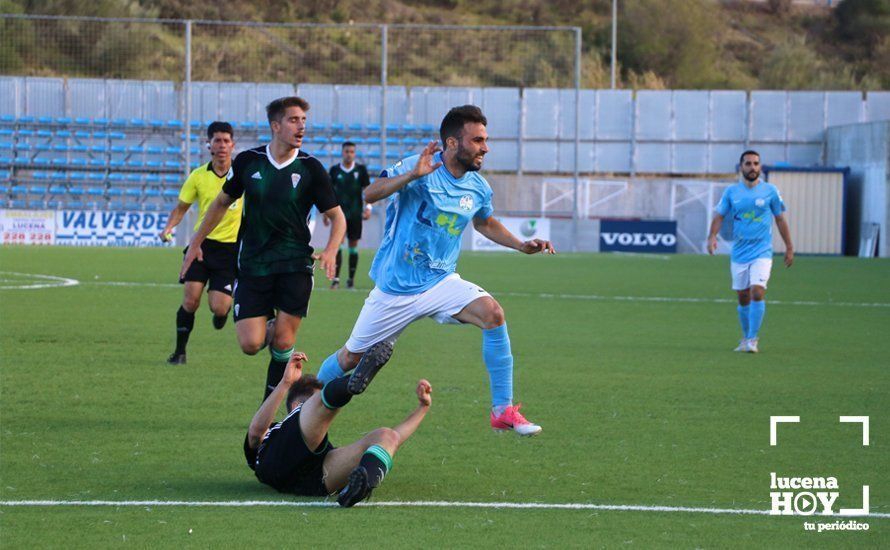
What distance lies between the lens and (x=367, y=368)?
6.78 meters

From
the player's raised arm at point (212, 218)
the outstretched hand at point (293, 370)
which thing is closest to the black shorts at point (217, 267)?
the player's raised arm at point (212, 218)

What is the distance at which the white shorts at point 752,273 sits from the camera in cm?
1477

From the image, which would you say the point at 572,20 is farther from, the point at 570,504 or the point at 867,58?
the point at 570,504

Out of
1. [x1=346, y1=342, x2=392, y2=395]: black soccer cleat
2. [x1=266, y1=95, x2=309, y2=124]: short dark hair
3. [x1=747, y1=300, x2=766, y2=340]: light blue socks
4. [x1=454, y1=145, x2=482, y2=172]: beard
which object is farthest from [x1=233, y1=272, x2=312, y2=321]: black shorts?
[x1=747, y1=300, x2=766, y2=340]: light blue socks

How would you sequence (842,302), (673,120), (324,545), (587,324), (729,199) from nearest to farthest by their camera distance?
(324,545)
(729,199)
(587,324)
(842,302)
(673,120)

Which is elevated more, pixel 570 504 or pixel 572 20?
pixel 572 20

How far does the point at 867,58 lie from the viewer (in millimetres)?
75688

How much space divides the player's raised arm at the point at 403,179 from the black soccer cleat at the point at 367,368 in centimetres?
109

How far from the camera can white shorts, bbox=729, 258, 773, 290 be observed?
14.8m

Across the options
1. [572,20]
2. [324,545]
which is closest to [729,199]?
[324,545]

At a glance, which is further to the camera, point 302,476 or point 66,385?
point 66,385

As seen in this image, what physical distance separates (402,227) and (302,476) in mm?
1827

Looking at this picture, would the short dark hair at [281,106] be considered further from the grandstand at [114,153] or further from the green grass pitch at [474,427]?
the grandstand at [114,153]

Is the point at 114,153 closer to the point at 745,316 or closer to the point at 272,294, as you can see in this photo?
the point at 745,316
